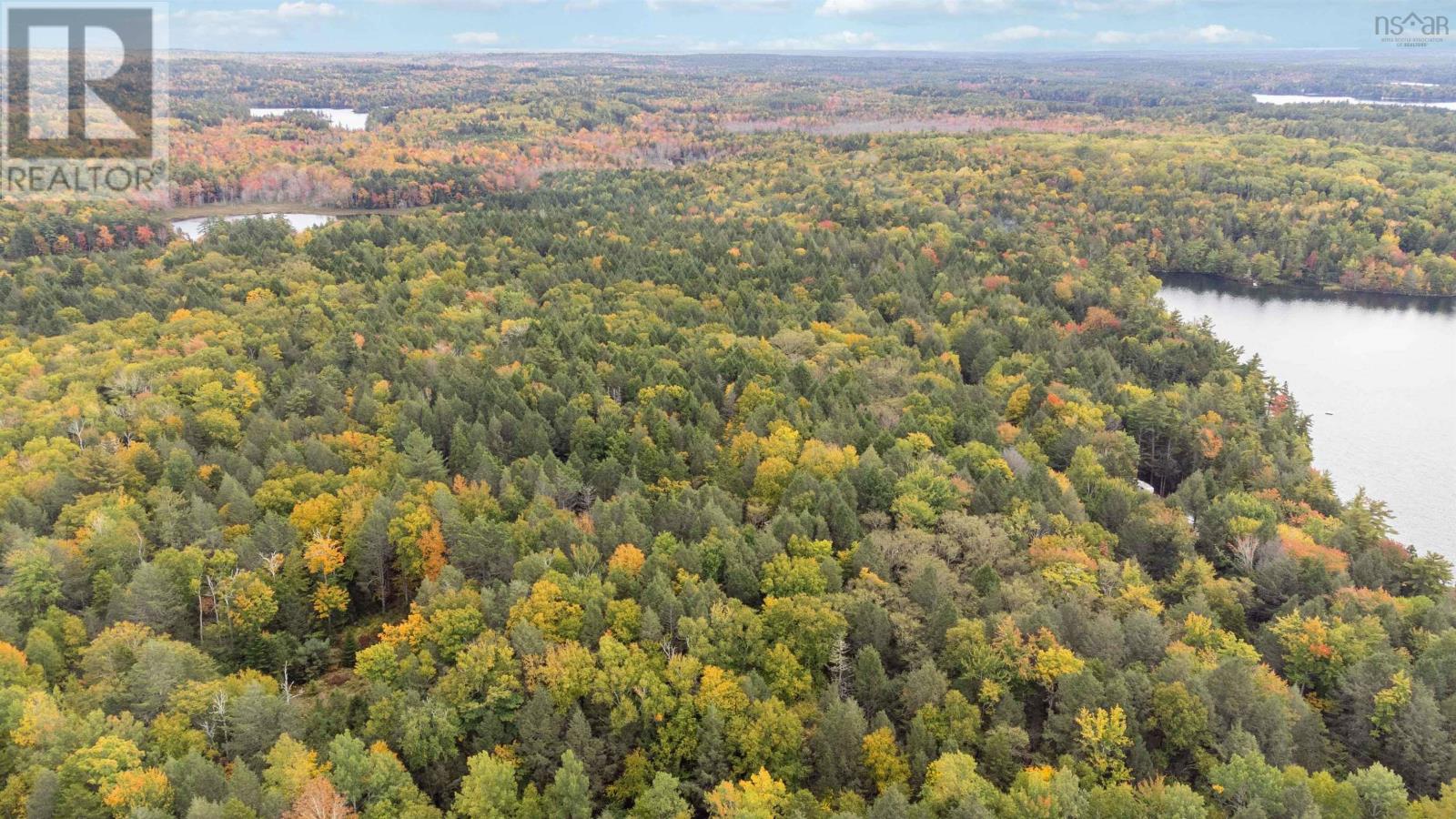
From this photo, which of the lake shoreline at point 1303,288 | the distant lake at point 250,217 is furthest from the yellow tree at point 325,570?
the lake shoreline at point 1303,288

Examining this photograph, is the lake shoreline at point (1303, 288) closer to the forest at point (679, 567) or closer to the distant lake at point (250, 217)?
the forest at point (679, 567)

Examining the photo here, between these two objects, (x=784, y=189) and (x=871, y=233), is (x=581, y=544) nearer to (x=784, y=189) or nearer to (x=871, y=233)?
(x=871, y=233)

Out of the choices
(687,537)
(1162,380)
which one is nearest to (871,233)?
(1162,380)

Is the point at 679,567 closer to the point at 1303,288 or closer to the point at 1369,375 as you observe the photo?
the point at 1369,375

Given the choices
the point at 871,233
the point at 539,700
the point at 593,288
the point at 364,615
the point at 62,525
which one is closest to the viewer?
the point at 539,700

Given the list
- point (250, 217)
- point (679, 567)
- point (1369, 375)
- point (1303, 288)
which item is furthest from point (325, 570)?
point (1303, 288)

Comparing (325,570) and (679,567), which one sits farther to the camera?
(325,570)
